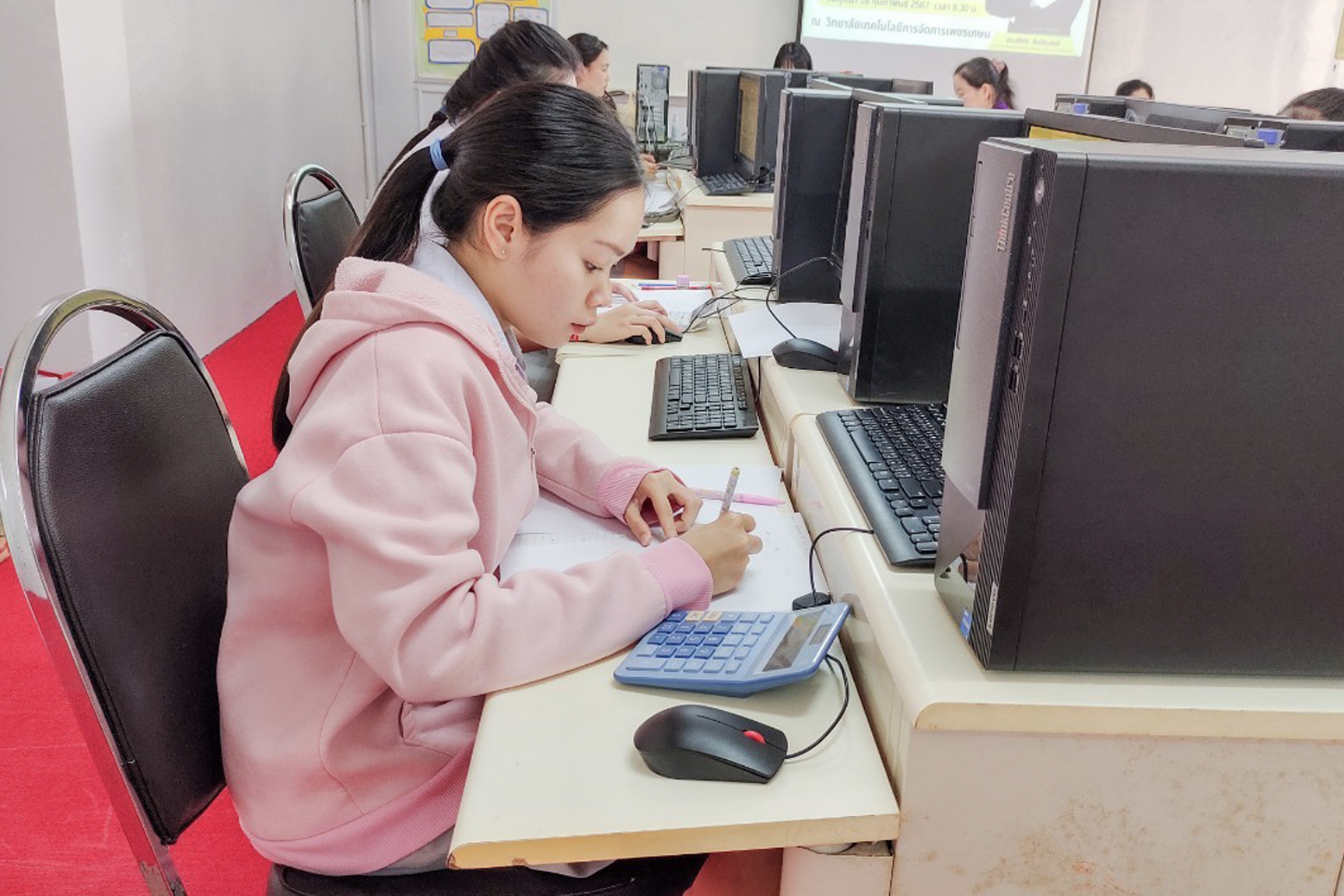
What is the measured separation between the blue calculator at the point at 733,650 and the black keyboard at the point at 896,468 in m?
0.08

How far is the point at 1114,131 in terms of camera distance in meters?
1.02

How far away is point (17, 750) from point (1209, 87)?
5.38m

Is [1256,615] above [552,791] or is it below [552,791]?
above

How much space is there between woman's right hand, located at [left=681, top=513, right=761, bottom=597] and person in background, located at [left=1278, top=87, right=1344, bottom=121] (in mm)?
2606

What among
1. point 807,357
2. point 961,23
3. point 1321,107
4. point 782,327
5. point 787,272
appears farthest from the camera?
point 961,23

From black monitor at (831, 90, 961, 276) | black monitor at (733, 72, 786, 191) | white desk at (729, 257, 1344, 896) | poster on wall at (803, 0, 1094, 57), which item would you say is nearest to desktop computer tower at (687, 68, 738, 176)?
black monitor at (733, 72, 786, 191)

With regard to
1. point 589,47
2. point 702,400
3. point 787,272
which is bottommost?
point 702,400

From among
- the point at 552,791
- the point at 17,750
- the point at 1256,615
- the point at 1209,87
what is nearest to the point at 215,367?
the point at 17,750

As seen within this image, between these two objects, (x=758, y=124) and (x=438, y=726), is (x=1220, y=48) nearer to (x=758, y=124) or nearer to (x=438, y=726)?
(x=758, y=124)

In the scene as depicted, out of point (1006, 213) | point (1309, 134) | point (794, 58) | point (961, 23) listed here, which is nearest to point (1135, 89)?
point (961, 23)

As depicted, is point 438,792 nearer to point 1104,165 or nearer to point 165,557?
point 165,557

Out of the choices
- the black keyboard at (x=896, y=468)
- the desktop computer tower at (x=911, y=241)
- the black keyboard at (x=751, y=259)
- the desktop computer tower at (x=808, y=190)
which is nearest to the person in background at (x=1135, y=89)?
the black keyboard at (x=751, y=259)

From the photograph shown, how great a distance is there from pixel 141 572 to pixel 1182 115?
1.88m

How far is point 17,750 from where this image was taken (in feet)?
5.46
